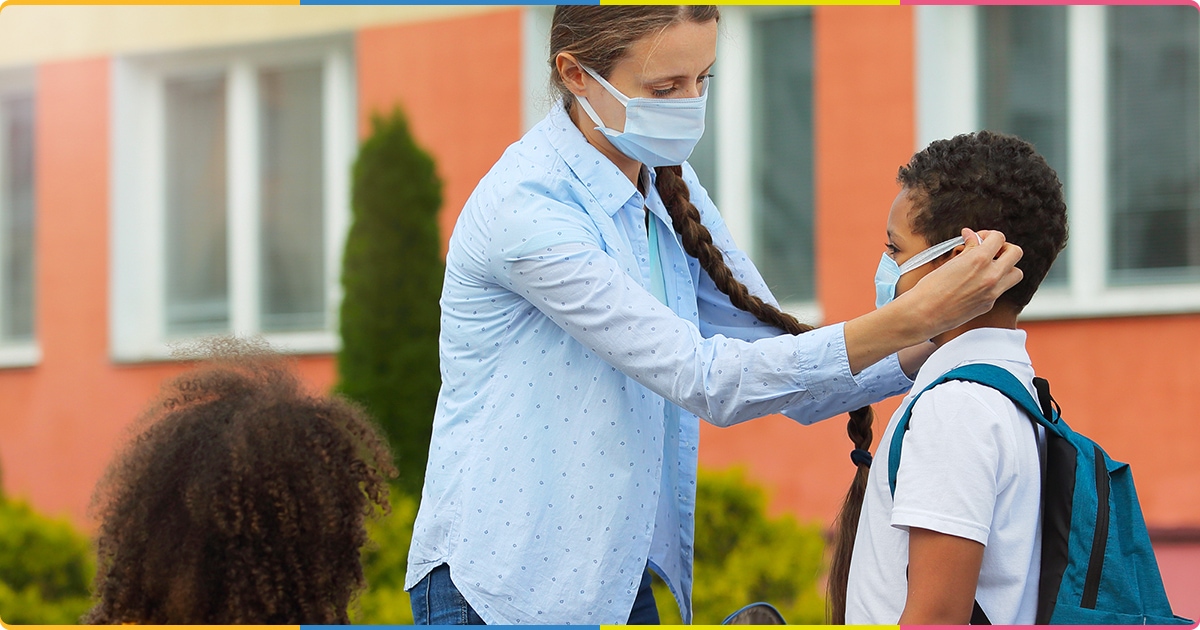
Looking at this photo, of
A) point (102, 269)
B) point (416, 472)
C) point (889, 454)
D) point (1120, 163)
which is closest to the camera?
point (889, 454)

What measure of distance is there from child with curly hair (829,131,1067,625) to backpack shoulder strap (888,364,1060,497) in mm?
Answer: 13

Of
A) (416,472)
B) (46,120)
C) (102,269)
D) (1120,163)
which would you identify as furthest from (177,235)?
(1120,163)

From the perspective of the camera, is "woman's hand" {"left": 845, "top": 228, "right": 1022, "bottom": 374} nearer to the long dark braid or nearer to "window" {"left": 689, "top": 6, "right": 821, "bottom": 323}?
the long dark braid

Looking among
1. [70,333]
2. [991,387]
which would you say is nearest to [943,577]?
[991,387]

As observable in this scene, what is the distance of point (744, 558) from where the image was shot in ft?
16.4

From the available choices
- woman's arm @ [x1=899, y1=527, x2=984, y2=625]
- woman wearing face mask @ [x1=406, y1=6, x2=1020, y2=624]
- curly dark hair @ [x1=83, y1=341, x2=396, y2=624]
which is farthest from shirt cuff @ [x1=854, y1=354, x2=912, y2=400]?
curly dark hair @ [x1=83, y1=341, x2=396, y2=624]

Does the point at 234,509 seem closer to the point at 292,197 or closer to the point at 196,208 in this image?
the point at 292,197

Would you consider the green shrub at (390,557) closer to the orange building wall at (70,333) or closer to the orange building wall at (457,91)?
the orange building wall at (457,91)

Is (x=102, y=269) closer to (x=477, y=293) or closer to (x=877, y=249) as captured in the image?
(x=877, y=249)

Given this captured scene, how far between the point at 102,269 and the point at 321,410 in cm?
637

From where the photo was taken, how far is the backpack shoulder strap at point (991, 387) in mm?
1755

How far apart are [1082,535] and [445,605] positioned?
97 cm

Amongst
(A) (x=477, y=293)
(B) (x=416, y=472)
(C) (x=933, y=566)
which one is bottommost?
(B) (x=416, y=472)

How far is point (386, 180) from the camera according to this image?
21.0ft
